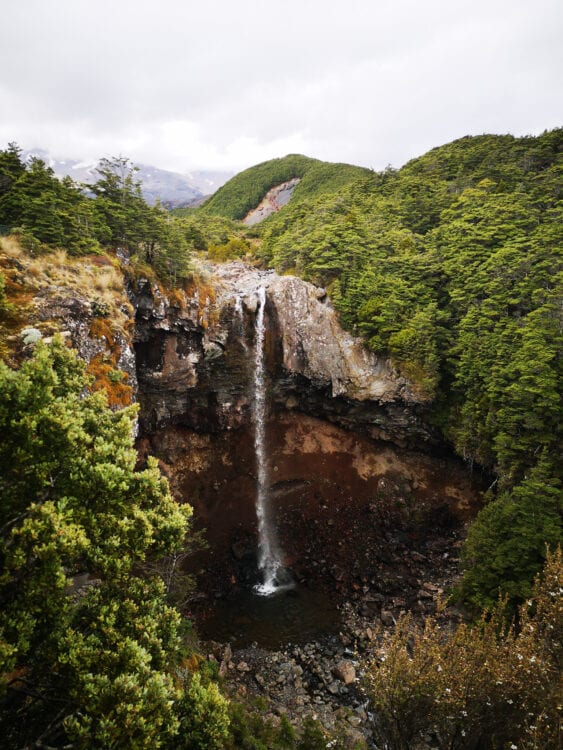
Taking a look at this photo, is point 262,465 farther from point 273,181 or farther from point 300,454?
point 273,181

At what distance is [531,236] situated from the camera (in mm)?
27000

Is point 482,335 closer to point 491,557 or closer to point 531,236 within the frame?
point 531,236

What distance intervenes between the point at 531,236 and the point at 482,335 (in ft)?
29.7

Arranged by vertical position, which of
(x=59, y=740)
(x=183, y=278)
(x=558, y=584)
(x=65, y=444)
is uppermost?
(x=183, y=278)

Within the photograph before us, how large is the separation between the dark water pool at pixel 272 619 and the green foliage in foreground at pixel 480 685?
9275 mm

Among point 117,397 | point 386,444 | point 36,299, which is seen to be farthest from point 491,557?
point 36,299

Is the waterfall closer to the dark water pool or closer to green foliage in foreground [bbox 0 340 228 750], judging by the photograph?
the dark water pool

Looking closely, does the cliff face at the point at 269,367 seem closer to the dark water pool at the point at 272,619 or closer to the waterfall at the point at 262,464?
the waterfall at the point at 262,464

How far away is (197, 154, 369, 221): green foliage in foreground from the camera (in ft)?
243

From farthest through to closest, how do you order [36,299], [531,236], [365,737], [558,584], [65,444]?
[531,236] < [36,299] < [365,737] < [558,584] < [65,444]

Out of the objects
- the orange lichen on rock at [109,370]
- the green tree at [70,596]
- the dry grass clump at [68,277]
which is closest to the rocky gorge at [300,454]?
the dry grass clump at [68,277]

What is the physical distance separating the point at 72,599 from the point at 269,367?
916 inches

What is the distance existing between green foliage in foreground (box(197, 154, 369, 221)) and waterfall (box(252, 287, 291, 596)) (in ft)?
169

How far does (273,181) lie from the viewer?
8938cm
